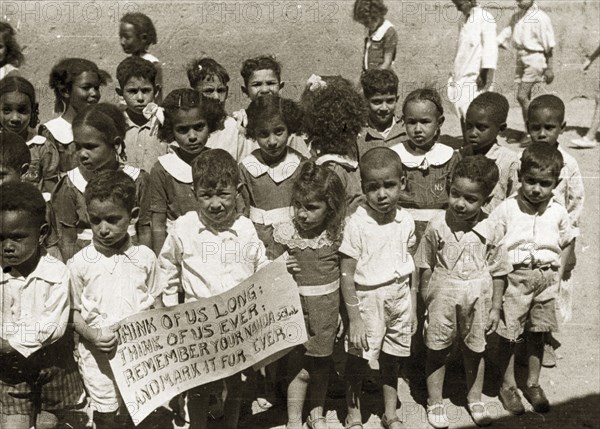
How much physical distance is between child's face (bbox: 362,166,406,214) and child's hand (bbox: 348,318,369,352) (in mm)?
556

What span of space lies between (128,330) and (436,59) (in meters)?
7.38

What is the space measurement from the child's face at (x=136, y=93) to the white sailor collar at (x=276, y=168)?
1.09 meters

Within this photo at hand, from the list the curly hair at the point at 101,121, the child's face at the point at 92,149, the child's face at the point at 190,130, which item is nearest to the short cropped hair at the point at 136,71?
the curly hair at the point at 101,121

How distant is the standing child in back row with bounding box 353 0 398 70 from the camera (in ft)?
23.0

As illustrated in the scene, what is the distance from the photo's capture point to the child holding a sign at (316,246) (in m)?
3.61

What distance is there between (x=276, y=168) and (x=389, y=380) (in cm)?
124

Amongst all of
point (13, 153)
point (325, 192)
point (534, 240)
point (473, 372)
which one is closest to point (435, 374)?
point (473, 372)

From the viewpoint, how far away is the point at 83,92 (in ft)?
15.1

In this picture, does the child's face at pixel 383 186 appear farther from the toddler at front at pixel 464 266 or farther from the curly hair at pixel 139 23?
the curly hair at pixel 139 23

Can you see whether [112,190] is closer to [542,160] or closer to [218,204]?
[218,204]

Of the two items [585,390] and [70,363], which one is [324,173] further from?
[585,390]

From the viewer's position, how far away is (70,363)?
347 cm

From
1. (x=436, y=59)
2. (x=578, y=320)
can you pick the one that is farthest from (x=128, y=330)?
(x=436, y=59)

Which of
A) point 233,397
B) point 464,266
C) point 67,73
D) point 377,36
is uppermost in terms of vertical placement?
point 377,36
